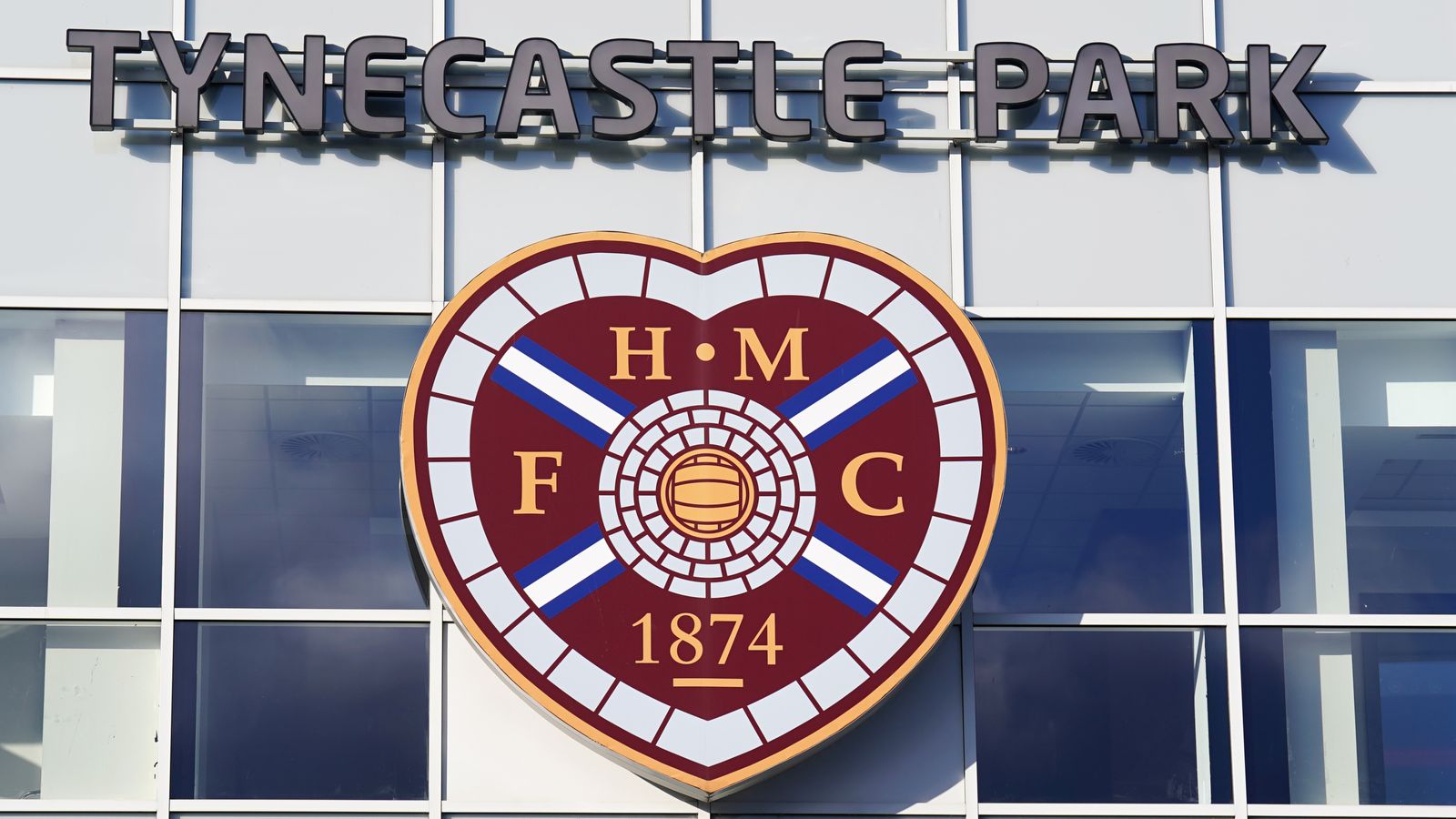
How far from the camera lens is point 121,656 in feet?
38.2

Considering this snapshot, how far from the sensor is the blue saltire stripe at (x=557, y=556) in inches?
445

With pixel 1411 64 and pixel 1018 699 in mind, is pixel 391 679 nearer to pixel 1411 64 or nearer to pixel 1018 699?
pixel 1018 699

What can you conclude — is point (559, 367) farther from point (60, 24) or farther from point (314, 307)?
point (60, 24)

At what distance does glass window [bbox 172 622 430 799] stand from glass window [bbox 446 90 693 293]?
2.17 m

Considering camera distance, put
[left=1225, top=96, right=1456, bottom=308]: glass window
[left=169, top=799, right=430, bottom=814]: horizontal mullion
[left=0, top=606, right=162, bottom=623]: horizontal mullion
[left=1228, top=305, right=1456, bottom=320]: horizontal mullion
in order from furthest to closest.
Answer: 1. [left=1225, top=96, right=1456, bottom=308]: glass window
2. [left=1228, top=305, right=1456, bottom=320]: horizontal mullion
3. [left=0, top=606, right=162, bottom=623]: horizontal mullion
4. [left=169, top=799, right=430, bottom=814]: horizontal mullion

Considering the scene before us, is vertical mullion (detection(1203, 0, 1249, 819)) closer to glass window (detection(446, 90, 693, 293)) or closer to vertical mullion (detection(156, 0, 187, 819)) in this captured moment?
glass window (detection(446, 90, 693, 293))

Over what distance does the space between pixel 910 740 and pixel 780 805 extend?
2.64 ft

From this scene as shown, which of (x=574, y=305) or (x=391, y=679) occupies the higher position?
(x=574, y=305)

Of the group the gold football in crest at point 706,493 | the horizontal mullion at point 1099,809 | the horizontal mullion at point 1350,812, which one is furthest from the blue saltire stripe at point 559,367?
the horizontal mullion at point 1350,812

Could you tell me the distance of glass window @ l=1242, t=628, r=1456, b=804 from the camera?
38.7 ft

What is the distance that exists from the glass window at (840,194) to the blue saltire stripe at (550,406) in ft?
4.69

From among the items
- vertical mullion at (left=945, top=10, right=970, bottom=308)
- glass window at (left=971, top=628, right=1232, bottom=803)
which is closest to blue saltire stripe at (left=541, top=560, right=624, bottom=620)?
glass window at (left=971, top=628, right=1232, bottom=803)

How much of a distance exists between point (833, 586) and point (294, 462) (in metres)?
3.14

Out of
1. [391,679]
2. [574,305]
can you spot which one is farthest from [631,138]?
[391,679]
